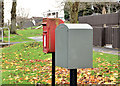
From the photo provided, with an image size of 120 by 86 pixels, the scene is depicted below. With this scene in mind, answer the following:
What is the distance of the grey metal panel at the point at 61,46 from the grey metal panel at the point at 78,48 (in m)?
0.09

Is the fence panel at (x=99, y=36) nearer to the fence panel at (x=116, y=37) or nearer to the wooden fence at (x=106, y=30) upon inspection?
the wooden fence at (x=106, y=30)

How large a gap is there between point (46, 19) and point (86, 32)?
71.8 inches

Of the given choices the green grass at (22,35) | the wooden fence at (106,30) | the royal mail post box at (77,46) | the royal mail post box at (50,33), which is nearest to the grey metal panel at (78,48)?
the royal mail post box at (77,46)

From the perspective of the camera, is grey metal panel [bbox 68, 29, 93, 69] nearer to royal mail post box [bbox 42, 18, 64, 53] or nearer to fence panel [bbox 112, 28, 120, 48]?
royal mail post box [bbox 42, 18, 64, 53]

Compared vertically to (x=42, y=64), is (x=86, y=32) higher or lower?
higher

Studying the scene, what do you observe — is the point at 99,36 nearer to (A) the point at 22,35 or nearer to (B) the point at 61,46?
(B) the point at 61,46

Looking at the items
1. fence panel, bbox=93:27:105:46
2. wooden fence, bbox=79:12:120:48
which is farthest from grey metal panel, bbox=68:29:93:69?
Answer: fence panel, bbox=93:27:105:46

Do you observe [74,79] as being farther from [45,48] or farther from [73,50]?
[45,48]

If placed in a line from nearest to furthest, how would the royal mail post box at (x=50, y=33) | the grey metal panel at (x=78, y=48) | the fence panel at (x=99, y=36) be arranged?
the grey metal panel at (x=78, y=48) < the royal mail post box at (x=50, y=33) < the fence panel at (x=99, y=36)

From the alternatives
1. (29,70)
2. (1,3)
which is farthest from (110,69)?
(1,3)

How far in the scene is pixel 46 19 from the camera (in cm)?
496

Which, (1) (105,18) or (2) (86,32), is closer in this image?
(2) (86,32)

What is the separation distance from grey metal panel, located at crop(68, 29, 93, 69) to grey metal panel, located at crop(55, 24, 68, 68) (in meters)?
0.09

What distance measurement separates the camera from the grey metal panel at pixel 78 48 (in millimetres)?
3268
